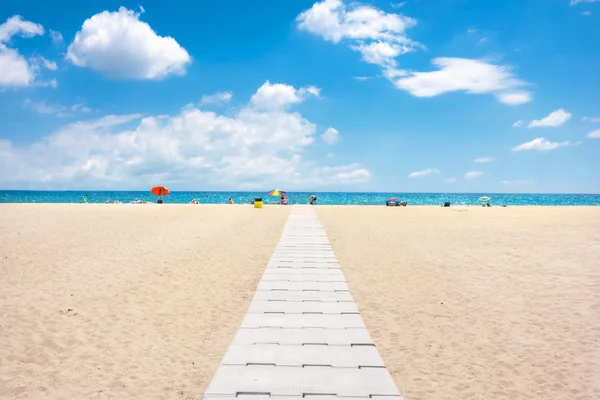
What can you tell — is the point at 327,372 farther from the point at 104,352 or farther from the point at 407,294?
the point at 407,294

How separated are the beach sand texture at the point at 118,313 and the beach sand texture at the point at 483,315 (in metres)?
2.94

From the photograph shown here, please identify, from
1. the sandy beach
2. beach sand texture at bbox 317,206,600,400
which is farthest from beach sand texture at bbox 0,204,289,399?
beach sand texture at bbox 317,206,600,400

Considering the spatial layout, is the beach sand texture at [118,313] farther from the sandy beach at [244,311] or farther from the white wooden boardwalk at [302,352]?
the white wooden boardwalk at [302,352]

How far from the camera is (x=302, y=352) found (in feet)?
17.1

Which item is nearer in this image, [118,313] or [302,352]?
[302,352]

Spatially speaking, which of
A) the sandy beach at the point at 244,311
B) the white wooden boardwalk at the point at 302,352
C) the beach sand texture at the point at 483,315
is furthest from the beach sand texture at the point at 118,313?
the beach sand texture at the point at 483,315

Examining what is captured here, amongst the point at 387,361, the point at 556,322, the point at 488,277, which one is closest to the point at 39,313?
the point at 387,361

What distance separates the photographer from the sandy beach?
525cm

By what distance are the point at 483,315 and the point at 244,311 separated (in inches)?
194

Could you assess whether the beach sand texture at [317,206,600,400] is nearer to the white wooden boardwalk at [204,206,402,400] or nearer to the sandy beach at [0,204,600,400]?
the sandy beach at [0,204,600,400]

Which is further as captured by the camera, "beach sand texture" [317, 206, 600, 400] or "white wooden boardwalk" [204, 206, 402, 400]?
"beach sand texture" [317, 206, 600, 400]

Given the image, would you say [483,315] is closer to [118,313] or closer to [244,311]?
[244,311]

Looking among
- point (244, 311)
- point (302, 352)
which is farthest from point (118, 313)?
point (302, 352)

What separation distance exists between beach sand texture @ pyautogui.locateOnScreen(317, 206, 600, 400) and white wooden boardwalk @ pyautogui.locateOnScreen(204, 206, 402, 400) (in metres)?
0.64
